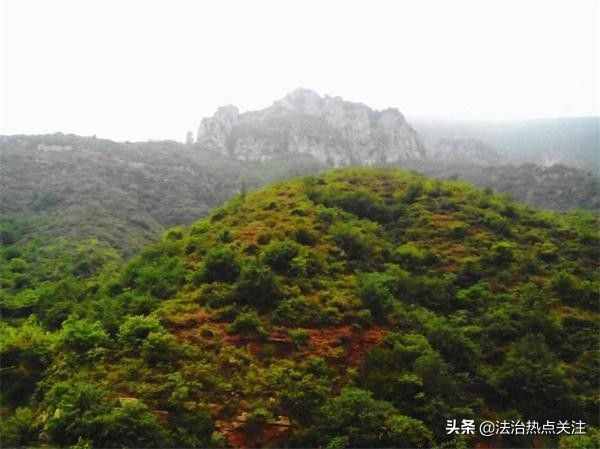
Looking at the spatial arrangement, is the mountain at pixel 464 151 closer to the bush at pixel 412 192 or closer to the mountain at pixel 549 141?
the mountain at pixel 549 141

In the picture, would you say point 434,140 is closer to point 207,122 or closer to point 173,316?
point 207,122

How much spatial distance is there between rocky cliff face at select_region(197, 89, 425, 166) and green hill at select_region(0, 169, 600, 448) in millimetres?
112290

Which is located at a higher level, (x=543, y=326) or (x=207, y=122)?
(x=207, y=122)

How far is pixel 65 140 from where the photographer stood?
344 feet

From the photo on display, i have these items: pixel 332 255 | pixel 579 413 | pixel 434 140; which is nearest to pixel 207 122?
pixel 434 140

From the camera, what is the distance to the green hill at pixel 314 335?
1457 centimetres

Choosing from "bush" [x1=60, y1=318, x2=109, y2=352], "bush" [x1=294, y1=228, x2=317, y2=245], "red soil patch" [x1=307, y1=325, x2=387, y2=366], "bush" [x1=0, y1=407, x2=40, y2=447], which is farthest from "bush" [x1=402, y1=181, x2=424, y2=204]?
"bush" [x1=0, y1=407, x2=40, y2=447]

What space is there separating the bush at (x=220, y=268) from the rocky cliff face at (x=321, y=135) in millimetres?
117751

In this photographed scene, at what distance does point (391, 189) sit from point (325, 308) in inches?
659

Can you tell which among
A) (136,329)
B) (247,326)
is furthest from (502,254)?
(136,329)

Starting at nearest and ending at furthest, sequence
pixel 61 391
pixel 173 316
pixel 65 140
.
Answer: pixel 61 391, pixel 173 316, pixel 65 140

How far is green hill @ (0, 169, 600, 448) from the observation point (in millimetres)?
14570

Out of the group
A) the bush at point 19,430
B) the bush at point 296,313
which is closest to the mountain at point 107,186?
the bush at point 296,313

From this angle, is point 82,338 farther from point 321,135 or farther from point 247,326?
point 321,135
